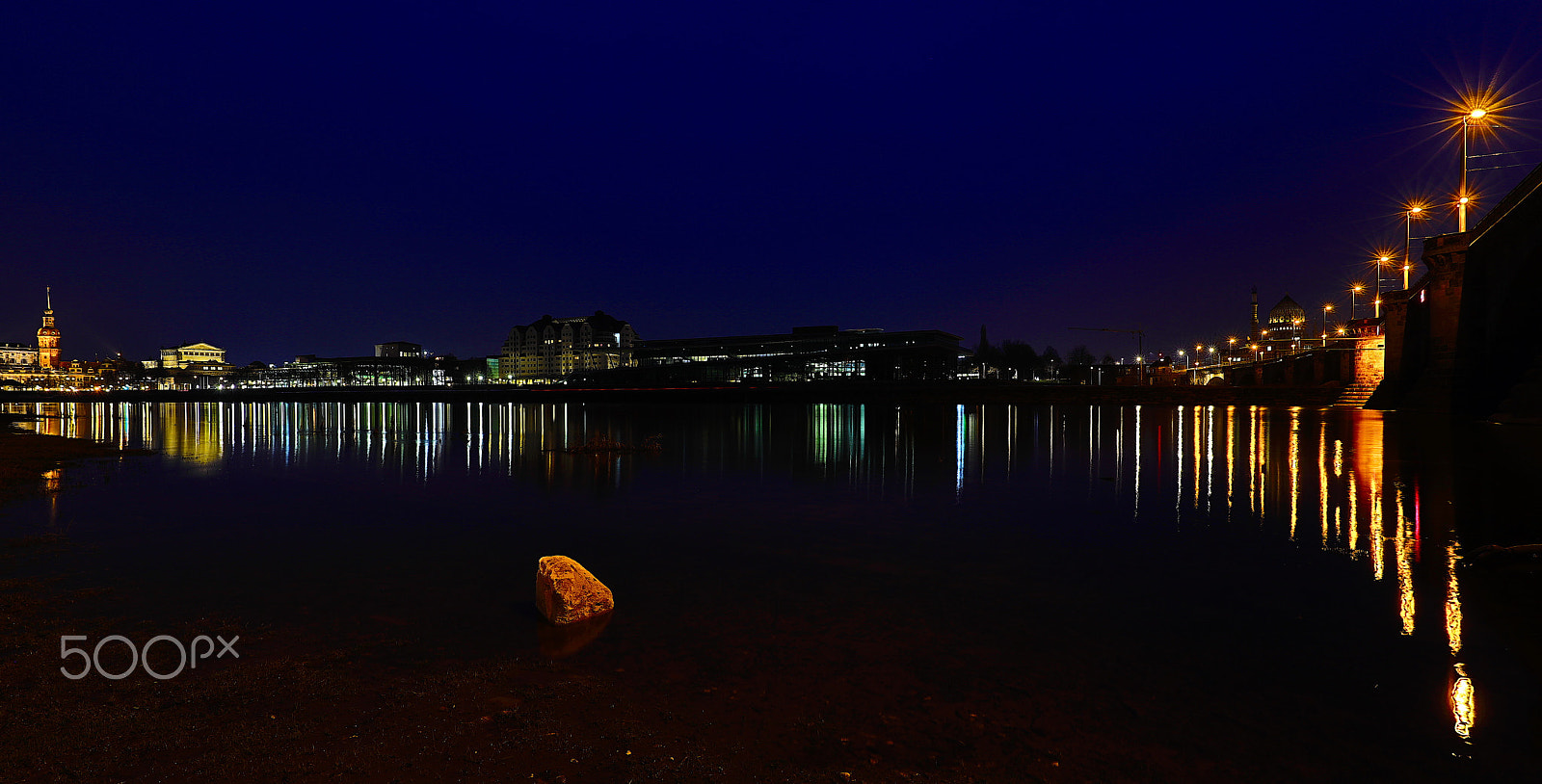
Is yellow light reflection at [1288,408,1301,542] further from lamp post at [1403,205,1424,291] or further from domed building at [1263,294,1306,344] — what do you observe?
domed building at [1263,294,1306,344]

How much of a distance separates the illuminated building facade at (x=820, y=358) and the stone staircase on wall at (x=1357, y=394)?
7919 cm

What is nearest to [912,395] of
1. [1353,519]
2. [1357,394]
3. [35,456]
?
[1357,394]

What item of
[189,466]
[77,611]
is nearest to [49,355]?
[189,466]

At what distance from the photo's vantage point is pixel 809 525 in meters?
10.1

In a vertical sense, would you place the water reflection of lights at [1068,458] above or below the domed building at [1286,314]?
below

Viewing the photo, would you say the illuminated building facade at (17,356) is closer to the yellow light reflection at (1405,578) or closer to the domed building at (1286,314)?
the yellow light reflection at (1405,578)

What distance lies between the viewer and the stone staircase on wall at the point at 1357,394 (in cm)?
4162

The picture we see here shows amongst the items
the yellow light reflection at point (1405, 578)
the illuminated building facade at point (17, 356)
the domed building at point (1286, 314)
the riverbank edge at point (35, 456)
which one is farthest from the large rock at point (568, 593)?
the illuminated building facade at point (17, 356)

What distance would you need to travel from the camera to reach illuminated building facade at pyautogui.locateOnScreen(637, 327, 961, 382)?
127688mm

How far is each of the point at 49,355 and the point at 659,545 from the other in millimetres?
257777

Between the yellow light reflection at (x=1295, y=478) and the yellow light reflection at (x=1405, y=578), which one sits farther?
the yellow light reflection at (x=1295, y=478)

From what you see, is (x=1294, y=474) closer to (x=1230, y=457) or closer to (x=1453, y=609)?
(x=1230, y=457)

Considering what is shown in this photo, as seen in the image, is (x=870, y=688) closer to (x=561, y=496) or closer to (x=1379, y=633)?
(x=1379, y=633)

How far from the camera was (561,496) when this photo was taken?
507 inches
